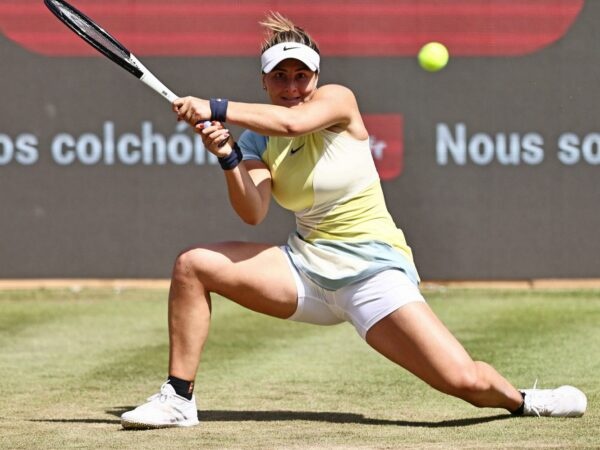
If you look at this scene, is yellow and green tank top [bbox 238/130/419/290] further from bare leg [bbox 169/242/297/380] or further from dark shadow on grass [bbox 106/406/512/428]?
dark shadow on grass [bbox 106/406/512/428]

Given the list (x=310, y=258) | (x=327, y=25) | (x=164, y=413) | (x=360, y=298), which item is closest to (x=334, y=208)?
(x=310, y=258)

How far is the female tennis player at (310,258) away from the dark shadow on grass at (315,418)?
135 mm

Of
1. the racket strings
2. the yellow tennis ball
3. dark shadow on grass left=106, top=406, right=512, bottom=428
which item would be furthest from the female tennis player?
the yellow tennis ball

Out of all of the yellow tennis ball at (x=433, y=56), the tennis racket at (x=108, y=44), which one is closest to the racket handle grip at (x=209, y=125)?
the tennis racket at (x=108, y=44)

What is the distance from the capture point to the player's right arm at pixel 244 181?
16.2 ft

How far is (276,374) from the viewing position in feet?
21.7

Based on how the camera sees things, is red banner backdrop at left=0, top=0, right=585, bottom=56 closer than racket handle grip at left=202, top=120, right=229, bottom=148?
No

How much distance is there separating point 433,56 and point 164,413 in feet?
16.6

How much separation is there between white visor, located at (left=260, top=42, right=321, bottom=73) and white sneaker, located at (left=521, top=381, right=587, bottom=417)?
4.89ft

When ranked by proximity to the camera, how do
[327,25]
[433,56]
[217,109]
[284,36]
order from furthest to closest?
[327,25]
[433,56]
[284,36]
[217,109]

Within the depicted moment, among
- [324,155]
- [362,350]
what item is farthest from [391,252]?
[362,350]

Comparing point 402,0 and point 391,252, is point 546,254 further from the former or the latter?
point 391,252

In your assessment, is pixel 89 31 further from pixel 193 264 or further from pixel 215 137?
pixel 193 264

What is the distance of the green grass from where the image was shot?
4930 millimetres
